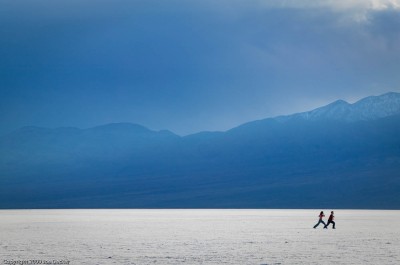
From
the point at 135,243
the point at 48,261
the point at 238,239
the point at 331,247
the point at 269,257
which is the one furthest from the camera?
the point at 238,239

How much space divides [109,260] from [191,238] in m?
12.5

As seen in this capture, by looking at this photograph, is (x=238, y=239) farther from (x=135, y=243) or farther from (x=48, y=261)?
(x=48, y=261)

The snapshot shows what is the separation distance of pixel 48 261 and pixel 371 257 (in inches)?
446

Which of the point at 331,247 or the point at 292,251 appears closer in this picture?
the point at 292,251

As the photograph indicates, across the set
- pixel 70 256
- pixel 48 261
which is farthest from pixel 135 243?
pixel 48 261

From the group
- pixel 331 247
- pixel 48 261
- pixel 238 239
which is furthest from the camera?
pixel 238 239

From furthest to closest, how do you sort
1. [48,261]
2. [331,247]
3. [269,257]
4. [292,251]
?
[331,247] < [292,251] < [269,257] < [48,261]

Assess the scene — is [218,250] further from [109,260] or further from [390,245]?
[390,245]

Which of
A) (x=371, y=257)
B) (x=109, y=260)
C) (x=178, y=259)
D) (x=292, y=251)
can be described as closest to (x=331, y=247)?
(x=292, y=251)

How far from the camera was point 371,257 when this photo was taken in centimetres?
2541

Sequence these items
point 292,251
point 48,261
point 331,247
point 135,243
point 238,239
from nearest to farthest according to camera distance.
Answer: point 48,261
point 292,251
point 331,247
point 135,243
point 238,239

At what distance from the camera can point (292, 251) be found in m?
27.9

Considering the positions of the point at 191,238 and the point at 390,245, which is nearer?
the point at 390,245

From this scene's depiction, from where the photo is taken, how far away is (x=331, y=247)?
30.0m
